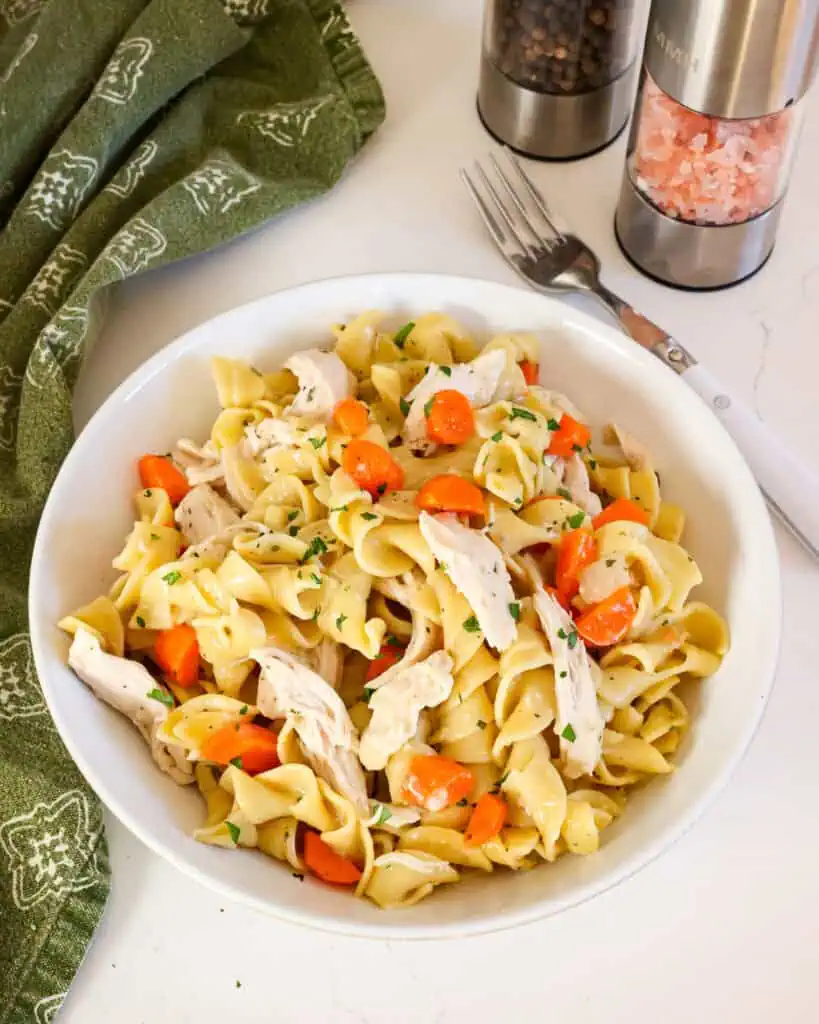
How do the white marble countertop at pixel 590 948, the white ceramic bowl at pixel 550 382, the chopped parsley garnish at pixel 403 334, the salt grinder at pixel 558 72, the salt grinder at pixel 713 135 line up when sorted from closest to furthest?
the white ceramic bowl at pixel 550 382 → the white marble countertop at pixel 590 948 → the salt grinder at pixel 713 135 → the chopped parsley garnish at pixel 403 334 → the salt grinder at pixel 558 72

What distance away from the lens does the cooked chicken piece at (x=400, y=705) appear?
126 cm

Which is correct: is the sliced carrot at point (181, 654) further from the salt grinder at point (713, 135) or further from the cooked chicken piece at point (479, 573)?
the salt grinder at point (713, 135)

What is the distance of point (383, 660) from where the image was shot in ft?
4.49

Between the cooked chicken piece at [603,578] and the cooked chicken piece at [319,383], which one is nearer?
the cooked chicken piece at [603,578]

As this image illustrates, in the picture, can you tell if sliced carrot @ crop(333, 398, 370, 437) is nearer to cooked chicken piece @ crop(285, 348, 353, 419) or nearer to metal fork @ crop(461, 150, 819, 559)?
cooked chicken piece @ crop(285, 348, 353, 419)

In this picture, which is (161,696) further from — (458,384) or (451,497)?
(458,384)

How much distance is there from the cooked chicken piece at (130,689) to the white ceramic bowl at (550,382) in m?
0.02

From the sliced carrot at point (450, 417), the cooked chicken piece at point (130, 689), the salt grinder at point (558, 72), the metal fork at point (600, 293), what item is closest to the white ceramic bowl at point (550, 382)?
the cooked chicken piece at point (130, 689)

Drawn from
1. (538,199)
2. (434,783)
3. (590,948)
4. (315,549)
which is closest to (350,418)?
(315,549)

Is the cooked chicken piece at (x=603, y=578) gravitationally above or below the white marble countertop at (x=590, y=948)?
above

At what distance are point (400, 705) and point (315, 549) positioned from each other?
0.25 meters

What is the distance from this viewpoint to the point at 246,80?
2.02 m

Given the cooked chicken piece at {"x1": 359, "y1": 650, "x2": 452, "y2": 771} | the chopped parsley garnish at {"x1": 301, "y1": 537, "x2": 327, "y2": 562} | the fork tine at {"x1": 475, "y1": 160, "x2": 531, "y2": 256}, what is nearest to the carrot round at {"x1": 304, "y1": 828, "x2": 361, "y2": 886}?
the cooked chicken piece at {"x1": 359, "y1": 650, "x2": 452, "y2": 771}

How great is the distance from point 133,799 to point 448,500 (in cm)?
51
